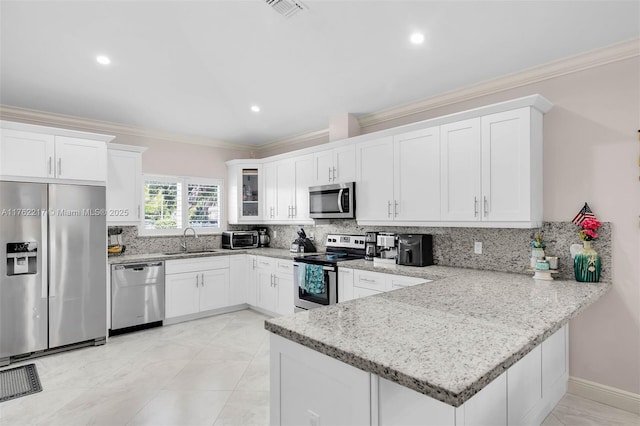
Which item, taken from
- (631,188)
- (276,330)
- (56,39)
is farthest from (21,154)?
(631,188)

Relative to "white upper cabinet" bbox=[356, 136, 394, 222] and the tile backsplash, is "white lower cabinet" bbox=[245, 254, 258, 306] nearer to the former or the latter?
the tile backsplash

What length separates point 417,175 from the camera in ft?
11.2

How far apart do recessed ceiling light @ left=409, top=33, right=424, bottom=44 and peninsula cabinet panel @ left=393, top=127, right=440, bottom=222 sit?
924mm

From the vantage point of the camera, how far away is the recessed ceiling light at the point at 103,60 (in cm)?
278

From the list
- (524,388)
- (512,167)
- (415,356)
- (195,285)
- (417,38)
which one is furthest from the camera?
(195,285)

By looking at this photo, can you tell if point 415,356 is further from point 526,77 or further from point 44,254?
point 44,254

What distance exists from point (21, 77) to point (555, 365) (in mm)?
5012

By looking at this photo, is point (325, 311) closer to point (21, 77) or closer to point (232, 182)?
point (21, 77)

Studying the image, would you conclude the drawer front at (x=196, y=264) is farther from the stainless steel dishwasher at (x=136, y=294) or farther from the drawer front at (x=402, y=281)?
the drawer front at (x=402, y=281)

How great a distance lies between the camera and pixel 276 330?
4.97 feet

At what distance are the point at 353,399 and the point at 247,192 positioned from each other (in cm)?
453

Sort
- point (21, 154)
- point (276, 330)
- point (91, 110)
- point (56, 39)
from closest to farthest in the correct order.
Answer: point (276, 330), point (56, 39), point (21, 154), point (91, 110)

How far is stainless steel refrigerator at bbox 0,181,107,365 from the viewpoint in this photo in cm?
330

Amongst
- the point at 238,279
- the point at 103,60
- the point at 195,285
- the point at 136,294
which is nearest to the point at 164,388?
the point at 136,294
